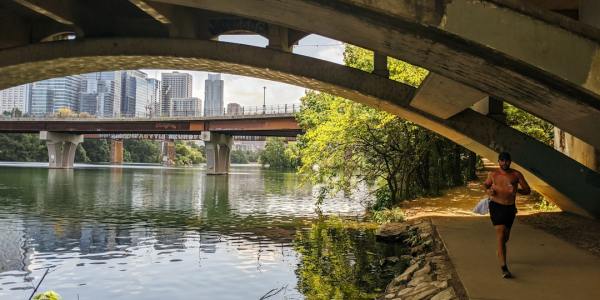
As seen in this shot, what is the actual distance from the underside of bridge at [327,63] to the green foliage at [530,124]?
8532 mm

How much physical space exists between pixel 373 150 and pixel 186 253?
1109 cm

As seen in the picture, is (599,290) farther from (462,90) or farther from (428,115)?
(428,115)

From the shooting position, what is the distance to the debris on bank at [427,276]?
6594mm

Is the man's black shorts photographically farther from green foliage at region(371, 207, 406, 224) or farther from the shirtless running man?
green foliage at region(371, 207, 406, 224)

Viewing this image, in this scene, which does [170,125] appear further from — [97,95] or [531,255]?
[97,95]

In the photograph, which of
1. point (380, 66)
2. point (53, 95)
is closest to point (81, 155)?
point (53, 95)

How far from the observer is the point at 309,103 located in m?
31.5

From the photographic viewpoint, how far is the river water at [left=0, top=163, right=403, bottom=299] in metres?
9.33

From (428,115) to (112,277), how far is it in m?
8.35

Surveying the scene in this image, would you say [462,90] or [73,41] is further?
[73,41]

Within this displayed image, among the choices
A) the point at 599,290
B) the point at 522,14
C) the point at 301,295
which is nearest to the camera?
the point at 522,14

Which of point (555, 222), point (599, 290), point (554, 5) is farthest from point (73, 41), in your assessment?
point (555, 222)

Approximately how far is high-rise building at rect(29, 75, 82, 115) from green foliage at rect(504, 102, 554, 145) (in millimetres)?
161675

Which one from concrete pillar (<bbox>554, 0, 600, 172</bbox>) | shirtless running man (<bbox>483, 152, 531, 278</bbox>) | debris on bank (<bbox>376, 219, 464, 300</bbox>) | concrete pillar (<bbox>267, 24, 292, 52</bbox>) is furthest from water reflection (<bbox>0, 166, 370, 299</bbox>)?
concrete pillar (<bbox>554, 0, 600, 172</bbox>)
